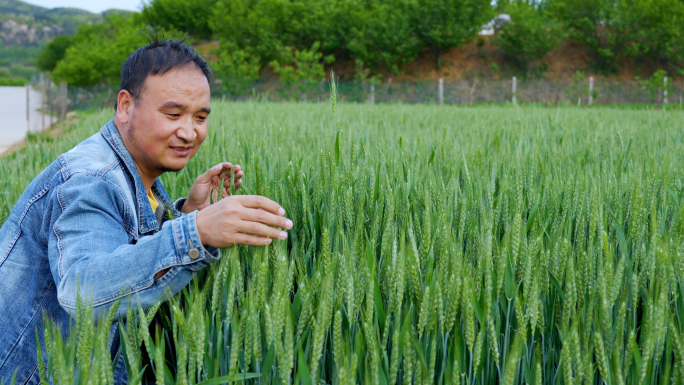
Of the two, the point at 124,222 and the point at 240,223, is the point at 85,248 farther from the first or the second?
the point at 240,223

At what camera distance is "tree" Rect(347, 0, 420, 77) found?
2536 centimetres

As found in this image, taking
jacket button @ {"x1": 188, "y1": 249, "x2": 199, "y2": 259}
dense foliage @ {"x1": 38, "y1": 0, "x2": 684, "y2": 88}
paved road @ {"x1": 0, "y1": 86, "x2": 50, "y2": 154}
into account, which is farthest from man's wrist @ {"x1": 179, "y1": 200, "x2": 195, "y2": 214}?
dense foliage @ {"x1": 38, "y1": 0, "x2": 684, "y2": 88}

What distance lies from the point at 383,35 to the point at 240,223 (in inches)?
1014

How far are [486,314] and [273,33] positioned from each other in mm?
26105

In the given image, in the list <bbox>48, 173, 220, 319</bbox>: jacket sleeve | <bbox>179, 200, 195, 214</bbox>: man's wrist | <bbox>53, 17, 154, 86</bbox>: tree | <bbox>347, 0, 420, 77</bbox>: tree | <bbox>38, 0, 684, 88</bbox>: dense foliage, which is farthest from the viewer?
<bbox>347, 0, 420, 77</bbox>: tree

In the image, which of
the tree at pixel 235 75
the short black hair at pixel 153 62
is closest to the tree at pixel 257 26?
the tree at pixel 235 75

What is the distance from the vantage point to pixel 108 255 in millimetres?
905

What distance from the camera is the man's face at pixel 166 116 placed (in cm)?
120

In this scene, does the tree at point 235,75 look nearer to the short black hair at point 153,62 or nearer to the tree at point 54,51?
the short black hair at point 153,62

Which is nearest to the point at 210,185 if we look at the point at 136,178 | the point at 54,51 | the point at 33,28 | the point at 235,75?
the point at 136,178

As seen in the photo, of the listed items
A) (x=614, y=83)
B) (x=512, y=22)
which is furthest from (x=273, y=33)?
(x=614, y=83)

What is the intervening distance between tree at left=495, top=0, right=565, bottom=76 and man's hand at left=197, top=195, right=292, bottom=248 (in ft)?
90.6

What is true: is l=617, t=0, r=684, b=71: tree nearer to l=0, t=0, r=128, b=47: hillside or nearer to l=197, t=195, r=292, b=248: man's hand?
l=197, t=195, r=292, b=248: man's hand

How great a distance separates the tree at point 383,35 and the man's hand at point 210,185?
80.7 ft
